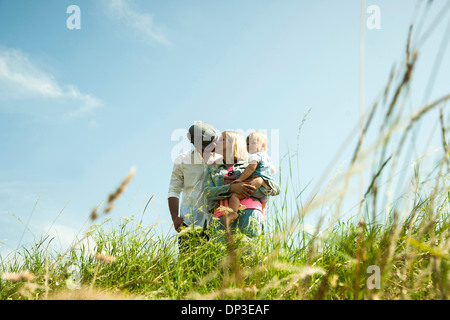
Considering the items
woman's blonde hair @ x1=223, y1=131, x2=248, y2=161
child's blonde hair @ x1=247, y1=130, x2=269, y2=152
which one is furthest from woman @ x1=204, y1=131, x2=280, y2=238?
child's blonde hair @ x1=247, y1=130, x2=269, y2=152

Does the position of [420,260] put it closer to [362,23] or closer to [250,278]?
[250,278]

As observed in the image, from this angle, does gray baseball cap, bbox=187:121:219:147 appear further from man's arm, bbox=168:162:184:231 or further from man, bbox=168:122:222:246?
man's arm, bbox=168:162:184:231

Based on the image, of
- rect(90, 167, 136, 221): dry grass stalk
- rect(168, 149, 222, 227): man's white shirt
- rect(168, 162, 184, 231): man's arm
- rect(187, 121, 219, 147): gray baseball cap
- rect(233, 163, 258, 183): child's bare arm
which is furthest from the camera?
rect(168, 162, 184, 231): man's arm

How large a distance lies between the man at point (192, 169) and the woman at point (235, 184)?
22cm

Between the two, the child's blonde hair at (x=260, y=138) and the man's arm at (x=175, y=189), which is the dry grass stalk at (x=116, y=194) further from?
the man's arm at (x=175, y=189)

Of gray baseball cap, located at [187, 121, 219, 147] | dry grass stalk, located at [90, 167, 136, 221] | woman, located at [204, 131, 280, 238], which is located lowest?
dry grass stalk, located at [90, 167, 136, 221]

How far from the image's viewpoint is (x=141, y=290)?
240 cm

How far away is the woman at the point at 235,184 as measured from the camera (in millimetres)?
3703

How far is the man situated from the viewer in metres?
4.36

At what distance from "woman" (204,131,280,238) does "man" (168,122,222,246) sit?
224 mm

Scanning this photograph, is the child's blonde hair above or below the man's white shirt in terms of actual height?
above

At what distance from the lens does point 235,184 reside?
3752 mm
